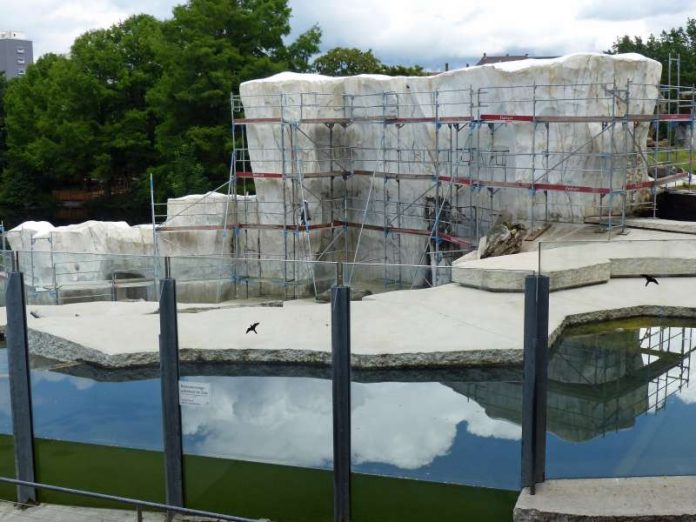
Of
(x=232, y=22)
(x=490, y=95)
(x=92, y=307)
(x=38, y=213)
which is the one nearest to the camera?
(x=92, y=307)

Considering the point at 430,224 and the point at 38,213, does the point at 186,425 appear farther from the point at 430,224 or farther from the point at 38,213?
the point at 38,213

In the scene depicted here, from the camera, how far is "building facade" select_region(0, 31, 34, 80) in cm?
12331

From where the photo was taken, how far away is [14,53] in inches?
A: 4929

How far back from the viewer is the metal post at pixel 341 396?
5578 mm

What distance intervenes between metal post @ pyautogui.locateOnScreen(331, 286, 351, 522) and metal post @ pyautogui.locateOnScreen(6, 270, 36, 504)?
2.39m

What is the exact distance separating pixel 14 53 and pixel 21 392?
130 metres

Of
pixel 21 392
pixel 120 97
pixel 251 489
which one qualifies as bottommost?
pixel 251 489

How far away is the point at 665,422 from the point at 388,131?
590 inches

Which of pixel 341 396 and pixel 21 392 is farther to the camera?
pixel 21 392

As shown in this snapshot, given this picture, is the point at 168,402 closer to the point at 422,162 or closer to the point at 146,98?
the point at 422,162

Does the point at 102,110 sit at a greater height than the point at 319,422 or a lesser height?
greater

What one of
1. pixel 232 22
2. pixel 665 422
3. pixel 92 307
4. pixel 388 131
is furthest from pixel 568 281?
pixel 232 22

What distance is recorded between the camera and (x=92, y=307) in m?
7.09

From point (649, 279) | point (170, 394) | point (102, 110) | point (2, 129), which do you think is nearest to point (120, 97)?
point (102, 110)
